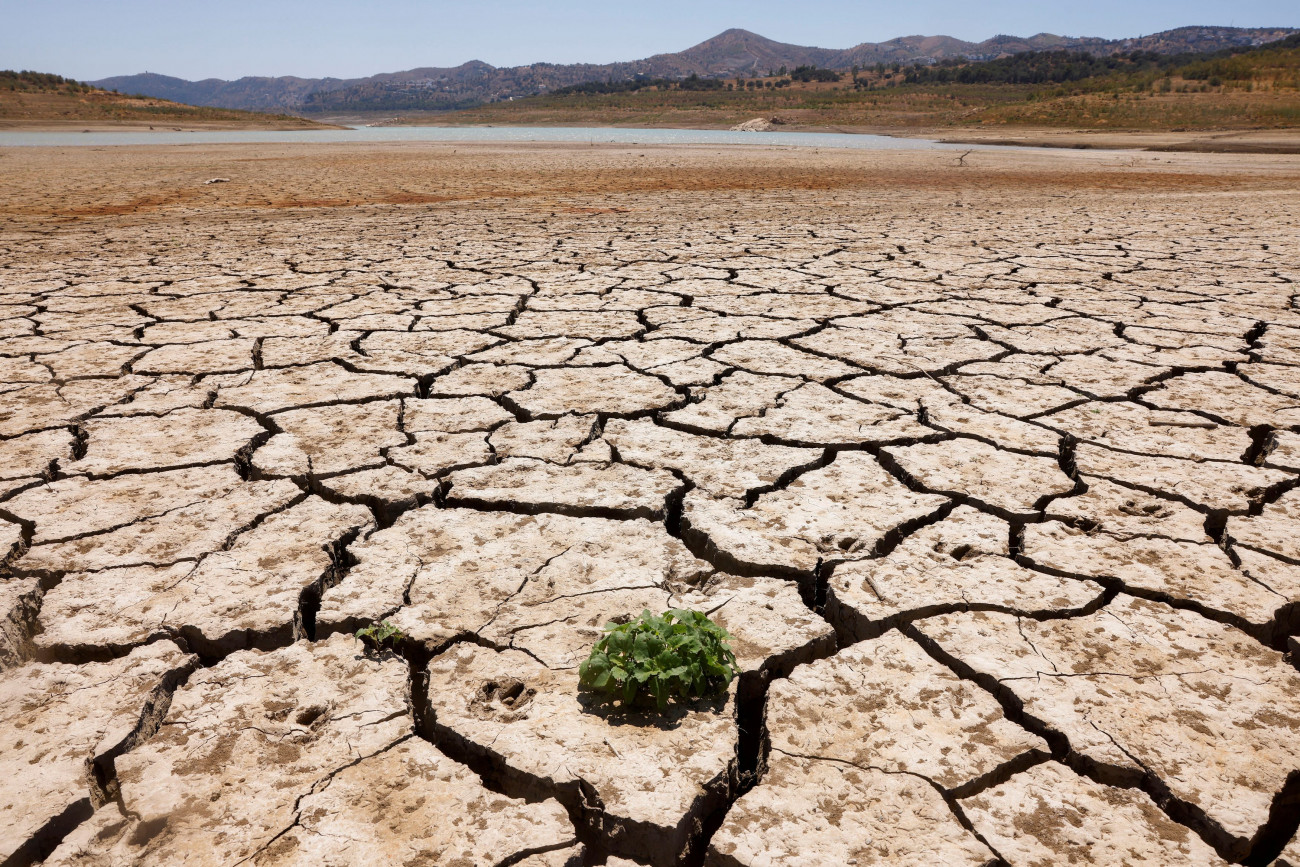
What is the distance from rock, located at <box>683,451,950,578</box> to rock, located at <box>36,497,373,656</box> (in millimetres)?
814

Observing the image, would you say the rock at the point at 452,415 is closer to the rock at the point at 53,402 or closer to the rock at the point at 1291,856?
the rock at the point at 53,402

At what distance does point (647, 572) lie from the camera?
5.30 feet

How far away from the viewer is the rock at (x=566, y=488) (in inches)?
74.2

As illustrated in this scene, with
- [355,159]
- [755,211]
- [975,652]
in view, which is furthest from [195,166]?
[975,652]

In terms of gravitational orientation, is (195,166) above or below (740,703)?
above

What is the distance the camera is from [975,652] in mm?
1372

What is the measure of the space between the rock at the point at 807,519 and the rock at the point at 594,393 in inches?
26.3

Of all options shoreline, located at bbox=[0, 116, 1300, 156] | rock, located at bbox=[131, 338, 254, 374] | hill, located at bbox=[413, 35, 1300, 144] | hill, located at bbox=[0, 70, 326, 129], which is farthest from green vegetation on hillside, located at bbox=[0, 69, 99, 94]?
rock, located at bbox=[131, 338, 254, 374]

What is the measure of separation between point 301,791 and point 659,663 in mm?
540

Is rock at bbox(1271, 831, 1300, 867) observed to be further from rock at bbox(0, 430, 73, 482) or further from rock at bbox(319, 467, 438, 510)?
rock at bbox(0, 430, 73, 482)

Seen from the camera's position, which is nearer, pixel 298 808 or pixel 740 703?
pixel 298 808

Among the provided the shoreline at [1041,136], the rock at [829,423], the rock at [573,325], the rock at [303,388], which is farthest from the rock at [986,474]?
the shoreline at [1041,136]

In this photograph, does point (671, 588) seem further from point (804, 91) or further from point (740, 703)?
point (804, 91)

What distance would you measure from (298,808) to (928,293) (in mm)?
3796
